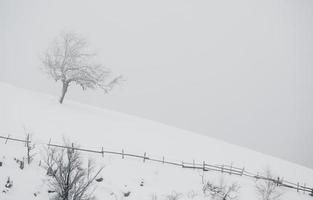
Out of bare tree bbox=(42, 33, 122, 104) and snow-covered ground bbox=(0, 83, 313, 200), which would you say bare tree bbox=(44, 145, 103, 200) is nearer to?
snow-covered ground bbox=(0, 83, 313, 200)

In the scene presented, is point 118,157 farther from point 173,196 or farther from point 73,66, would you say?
point 73,66

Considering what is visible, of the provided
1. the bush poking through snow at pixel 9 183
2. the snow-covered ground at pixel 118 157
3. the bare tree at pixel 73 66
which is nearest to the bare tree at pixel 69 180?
the snow-covered ground at pixel 118 157

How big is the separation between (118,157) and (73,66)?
1579 centimetres

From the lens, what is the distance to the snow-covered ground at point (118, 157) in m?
19.8

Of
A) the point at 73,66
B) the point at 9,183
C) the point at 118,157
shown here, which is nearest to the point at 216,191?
the point at 118,157

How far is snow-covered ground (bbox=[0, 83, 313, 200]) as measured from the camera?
1984 cm

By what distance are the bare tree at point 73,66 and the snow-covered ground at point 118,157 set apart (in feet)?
16.1

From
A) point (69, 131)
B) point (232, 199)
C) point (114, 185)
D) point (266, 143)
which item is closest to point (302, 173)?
point (232, 199)

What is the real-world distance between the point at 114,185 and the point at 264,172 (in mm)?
23525

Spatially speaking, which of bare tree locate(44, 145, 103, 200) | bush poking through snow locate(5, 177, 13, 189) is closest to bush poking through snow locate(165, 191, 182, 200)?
bare tree locate(44, 145, 103, 200)

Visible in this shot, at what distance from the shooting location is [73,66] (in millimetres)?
34812

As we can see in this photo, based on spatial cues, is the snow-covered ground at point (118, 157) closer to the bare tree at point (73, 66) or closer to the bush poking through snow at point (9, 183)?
the bush poking through snow at point (9, 183)

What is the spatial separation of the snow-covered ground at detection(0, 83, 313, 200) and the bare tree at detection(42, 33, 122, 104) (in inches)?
193

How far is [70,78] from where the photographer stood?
3438cm
